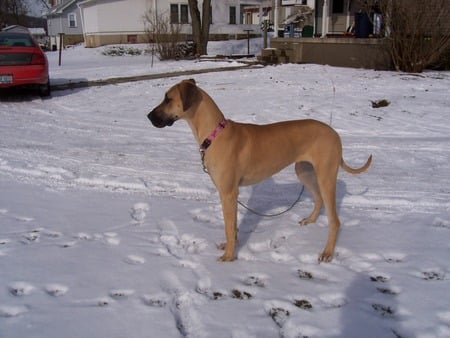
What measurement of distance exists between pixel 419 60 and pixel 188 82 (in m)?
12.9

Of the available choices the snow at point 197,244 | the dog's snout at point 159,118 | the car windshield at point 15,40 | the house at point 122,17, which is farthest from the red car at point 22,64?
the house at point 122,17

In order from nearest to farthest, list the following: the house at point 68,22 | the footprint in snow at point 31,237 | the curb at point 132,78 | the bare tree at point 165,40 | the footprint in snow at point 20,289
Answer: the footprint in snow at point 20,289, the footprint in snow at point 31,237, the curb at point 132,78, the bare tree at point 165,40, the house at point 68,22

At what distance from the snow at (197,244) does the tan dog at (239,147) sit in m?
0.50

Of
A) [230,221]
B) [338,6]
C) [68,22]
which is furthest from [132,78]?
[68,22]

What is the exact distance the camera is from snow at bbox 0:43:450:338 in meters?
3.18

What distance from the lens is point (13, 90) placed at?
1342 cm

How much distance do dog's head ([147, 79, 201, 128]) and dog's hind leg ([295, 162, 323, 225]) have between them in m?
1.45

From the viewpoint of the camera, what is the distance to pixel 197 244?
4.41m

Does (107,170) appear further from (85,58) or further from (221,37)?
(221,37)

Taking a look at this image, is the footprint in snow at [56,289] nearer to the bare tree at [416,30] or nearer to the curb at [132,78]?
the curb at [132,78]

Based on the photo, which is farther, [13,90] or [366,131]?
[13,90]

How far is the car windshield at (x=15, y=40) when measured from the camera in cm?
1226

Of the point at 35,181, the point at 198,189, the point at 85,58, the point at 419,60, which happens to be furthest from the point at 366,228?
the point at 85,58

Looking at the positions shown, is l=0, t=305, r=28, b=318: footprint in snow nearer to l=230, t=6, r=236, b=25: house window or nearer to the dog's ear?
the dog's ear
